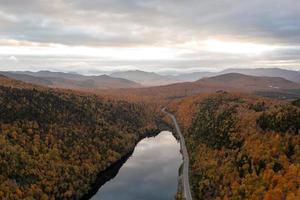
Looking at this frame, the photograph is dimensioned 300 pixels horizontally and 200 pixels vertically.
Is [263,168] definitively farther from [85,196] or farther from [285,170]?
[85,196]

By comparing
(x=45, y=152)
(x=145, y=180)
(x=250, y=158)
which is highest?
(x=250, y=158)

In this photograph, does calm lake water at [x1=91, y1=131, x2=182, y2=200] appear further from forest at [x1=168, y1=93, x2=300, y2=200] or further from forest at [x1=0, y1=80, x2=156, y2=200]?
forest at [x1=168, y1=93, x2=300, y2=200]

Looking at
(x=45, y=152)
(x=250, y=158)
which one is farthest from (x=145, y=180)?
(x=250, y=158)

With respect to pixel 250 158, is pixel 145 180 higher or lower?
lower

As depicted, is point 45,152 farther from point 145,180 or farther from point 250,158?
point 250,158

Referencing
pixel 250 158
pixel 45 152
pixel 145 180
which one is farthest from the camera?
pixel 145 180

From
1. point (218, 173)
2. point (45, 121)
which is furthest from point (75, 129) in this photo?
point (218, 173)
